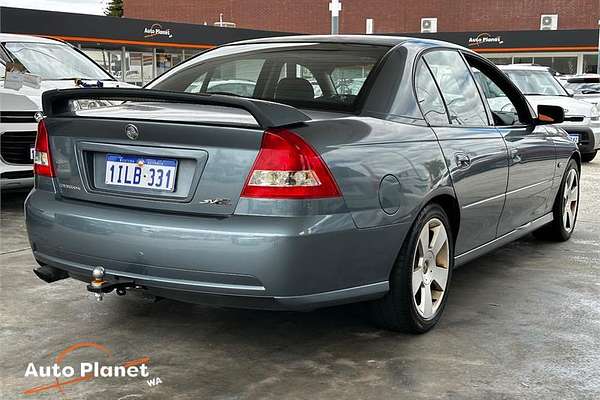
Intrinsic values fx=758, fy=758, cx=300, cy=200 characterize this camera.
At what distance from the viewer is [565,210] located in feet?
20.1

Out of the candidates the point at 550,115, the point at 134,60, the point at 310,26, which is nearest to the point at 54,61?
the point at 550,115

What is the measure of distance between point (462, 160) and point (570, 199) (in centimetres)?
257

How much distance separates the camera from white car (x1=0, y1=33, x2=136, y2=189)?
259 inches

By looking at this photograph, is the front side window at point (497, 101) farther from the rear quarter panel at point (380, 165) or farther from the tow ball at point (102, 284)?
the tow ball at point (102, 284)

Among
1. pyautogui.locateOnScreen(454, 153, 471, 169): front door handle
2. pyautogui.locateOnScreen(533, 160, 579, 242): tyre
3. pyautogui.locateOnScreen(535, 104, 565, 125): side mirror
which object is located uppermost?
pyautogui.locateOnScreen(535, 104, 565, 125): side mirror

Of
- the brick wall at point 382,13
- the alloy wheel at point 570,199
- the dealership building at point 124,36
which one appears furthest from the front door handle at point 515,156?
the brick wall at point 382,13

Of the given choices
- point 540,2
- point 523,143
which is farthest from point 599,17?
point 523,143

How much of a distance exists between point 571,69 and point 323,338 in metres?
49.6

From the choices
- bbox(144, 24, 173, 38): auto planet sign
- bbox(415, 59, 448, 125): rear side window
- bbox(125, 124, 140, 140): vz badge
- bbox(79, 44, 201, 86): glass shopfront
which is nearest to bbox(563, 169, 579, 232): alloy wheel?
bbox(415, 59, 448, 125): rear side window

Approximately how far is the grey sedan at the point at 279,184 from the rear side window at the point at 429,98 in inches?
0.5

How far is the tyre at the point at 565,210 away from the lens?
19.6ft

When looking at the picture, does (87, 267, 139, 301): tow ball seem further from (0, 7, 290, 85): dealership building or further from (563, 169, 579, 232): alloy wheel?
(0, 7, 290, 85): dealership building

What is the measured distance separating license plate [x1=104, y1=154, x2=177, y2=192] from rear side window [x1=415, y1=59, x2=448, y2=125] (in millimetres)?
1406

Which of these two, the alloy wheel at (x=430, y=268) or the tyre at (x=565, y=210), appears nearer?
the alloy wheel at (x=430, y=268)
